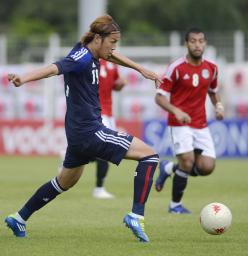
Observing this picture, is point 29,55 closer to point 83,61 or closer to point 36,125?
point 36,125

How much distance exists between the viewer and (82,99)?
1010 centimetres

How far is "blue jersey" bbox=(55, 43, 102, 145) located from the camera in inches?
396

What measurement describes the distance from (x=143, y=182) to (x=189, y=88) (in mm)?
3551

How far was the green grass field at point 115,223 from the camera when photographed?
9734mm

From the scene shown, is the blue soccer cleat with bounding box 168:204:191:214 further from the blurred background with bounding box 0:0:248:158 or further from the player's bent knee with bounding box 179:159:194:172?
the blurred background with bounding box 0:0:248:158

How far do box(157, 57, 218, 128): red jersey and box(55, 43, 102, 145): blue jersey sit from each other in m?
3.27

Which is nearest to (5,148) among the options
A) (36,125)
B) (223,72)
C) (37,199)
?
(36,125)

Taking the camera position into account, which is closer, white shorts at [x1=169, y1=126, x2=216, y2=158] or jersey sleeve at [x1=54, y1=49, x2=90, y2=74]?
jersey sleeve at [x1=54, y1=49, x2=90, y2=74]

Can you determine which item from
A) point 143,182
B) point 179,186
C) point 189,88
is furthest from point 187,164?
point 143,182

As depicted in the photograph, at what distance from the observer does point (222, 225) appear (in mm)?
10359

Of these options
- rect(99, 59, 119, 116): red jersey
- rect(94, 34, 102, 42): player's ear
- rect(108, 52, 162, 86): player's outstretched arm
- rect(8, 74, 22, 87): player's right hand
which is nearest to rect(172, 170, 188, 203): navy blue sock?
rect(99, 59, 119, 116): red jersey

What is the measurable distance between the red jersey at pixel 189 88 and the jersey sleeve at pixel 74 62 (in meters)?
3.44

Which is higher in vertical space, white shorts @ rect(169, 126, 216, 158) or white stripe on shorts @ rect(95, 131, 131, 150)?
white stripe on shorts @ rect(95, 131, 131, 150)

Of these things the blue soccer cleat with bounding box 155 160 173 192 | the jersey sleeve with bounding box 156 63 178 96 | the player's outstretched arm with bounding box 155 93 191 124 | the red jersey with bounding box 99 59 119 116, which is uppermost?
the jersey sleeve with bounding box 156 63 178 96
